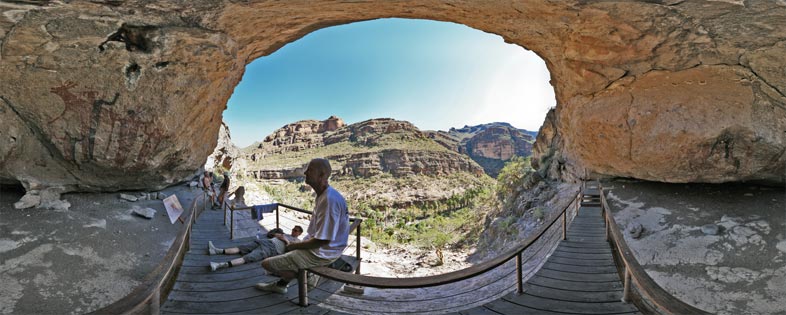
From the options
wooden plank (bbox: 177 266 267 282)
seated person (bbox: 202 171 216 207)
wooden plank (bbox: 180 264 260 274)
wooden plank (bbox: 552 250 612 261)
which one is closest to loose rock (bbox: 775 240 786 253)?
wooden plank (bbox: 552 250 612 261)

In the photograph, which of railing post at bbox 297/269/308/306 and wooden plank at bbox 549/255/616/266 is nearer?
railing post at bbox 297/269/308/306

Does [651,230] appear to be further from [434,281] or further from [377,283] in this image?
[377,283]

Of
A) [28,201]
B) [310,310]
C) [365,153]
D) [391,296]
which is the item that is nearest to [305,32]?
[28,201]

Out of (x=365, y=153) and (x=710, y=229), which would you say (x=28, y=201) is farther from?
(x=365, y=153)

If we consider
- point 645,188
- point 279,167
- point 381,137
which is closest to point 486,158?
point 381,137

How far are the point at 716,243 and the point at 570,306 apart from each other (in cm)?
365

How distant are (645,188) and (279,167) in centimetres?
6238

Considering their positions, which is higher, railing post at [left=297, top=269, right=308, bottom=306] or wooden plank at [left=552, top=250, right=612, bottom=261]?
railing post at [left=297, top=269, right=308, bottom=306]

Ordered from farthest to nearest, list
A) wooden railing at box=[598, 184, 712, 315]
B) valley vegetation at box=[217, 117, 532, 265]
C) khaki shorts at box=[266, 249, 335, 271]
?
valley vegetation at box=[217, 117, 532, 265] < khaki shorts at box=[266, 249, 335, 271] < wooden railing at box=[598, 184, 712, 315]

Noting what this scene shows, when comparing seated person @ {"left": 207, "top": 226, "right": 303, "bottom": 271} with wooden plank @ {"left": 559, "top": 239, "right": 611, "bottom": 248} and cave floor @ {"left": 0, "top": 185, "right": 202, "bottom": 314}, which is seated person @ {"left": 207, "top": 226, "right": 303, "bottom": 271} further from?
wooden plank @ {"left": 559, "top": 239, "right": 611, "bottom": 248}

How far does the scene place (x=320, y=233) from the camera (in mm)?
2828

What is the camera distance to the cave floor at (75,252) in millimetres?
3818

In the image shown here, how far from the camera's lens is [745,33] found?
189 inches

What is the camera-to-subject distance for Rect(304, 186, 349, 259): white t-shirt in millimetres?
2824
